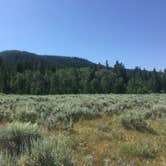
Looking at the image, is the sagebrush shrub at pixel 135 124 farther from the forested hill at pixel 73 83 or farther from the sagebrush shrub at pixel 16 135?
the forested hill at pixel 73 83

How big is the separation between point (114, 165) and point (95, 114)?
7.70 metres

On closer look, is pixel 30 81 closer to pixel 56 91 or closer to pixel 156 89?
pixel 56 91

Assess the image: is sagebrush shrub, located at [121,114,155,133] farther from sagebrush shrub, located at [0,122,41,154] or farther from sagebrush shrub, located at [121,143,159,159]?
sagebrush shrub, located at [0,122,41,154]

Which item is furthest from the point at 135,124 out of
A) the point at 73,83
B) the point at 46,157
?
the point at 73,83

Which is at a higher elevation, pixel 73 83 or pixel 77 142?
pixel 73 83

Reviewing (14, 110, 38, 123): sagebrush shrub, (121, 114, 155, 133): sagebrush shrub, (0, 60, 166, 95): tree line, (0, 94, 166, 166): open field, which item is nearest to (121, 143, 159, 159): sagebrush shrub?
(0, 94, 166, 166): open field

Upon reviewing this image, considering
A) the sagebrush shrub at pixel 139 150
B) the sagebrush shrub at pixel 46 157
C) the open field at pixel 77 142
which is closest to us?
the sagebrush shrub at pixel 46 157

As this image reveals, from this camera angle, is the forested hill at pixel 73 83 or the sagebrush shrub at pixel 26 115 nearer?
the sagebrush shrub at pixel 26 115

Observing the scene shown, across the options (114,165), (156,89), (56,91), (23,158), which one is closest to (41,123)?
(114,165)

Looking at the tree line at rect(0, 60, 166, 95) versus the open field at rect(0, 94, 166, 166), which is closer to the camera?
the open field at rect(0, 94, 166, 166)

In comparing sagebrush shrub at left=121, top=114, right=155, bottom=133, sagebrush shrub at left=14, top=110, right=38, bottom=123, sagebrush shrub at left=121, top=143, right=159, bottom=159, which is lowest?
sagebrush shrub at left=121, top=143, right=159, bottom=159

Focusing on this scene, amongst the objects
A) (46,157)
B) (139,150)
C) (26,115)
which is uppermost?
(26,115)

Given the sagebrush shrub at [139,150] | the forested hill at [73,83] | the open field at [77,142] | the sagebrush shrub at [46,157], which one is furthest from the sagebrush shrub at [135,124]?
the forested hill at [73,83]

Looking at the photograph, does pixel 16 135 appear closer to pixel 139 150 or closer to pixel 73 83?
pixel 139 150
